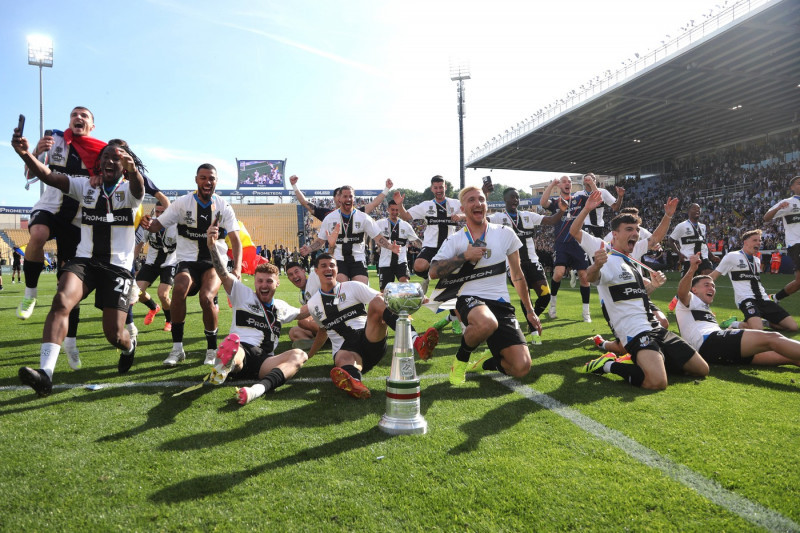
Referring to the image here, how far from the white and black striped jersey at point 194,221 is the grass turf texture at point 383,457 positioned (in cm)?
156

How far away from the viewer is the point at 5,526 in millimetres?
2025

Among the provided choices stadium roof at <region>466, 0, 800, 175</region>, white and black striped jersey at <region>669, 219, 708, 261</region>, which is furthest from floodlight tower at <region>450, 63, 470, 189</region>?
white and black striped jersey at <region>669, 219, 708, 261</region>

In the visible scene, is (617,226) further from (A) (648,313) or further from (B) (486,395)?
(B) (486,395)

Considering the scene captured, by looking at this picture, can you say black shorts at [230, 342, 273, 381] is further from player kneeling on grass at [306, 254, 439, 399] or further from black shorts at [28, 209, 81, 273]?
black shorts at [28, 209, 81, 273]

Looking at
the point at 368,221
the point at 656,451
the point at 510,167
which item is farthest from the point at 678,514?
the point at 510,167

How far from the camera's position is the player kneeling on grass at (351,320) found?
4.41 metres

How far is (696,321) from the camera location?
5078 millimetres

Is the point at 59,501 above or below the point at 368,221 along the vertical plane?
below

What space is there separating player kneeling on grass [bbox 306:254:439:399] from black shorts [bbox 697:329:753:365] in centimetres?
293

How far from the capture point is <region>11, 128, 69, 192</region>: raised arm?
3.68 metres

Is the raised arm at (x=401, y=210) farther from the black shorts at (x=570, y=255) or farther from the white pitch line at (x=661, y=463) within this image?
the white pitch line at (x=661, y=463)

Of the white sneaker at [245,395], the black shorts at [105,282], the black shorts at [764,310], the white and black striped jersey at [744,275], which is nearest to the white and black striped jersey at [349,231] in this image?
the black shorts at [105,282]

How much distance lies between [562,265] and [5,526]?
25.7 feet

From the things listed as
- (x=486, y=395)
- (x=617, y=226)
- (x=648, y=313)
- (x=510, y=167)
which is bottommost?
(x=486, y=395)
